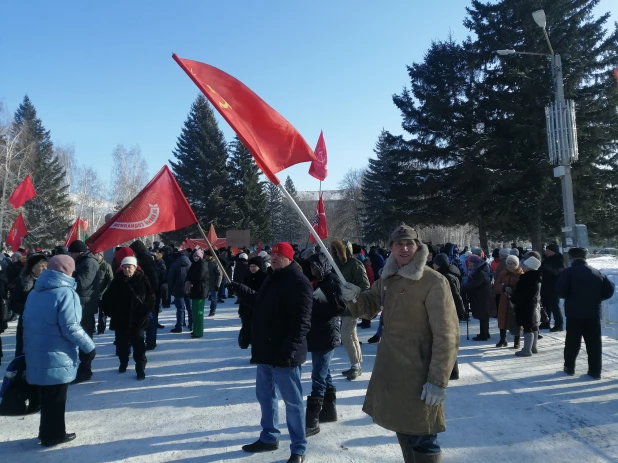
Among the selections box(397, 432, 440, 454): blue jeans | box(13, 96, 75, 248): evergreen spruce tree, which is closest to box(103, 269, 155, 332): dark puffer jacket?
box(397, 432, 440, 454): blue jeans

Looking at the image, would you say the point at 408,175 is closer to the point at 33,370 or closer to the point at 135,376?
the point at 135,376

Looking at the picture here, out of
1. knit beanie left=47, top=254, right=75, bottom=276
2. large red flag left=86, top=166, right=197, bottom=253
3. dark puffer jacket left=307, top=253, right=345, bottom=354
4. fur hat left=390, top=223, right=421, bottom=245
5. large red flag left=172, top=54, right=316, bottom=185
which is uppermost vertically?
large red flag left=172, top=54, right=316, bottom=185

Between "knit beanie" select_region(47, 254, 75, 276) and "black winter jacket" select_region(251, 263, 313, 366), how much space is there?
1.93m

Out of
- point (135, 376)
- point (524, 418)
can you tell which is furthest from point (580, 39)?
point (135, 376)

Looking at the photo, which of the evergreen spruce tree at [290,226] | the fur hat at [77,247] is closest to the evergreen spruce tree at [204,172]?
the evergreen spruce tree at [290,226]

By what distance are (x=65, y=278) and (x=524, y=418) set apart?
503 cm

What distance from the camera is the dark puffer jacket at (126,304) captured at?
253 inches

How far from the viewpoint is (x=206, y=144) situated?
1622 inches

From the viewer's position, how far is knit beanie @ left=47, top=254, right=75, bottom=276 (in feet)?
13.9

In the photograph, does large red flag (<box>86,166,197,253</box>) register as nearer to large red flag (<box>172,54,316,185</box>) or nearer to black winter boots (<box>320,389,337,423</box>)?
large red flag (<box>172,54,316,185</box>)

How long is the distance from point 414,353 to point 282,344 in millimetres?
1334

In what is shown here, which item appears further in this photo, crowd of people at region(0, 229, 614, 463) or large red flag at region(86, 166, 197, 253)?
large red flag at region(86, 166, 197, 253)

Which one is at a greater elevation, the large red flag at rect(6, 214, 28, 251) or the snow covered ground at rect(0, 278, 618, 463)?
the large red flag at rect(6, 214, 28, 251)

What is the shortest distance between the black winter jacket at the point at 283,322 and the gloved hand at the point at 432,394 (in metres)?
1.30
